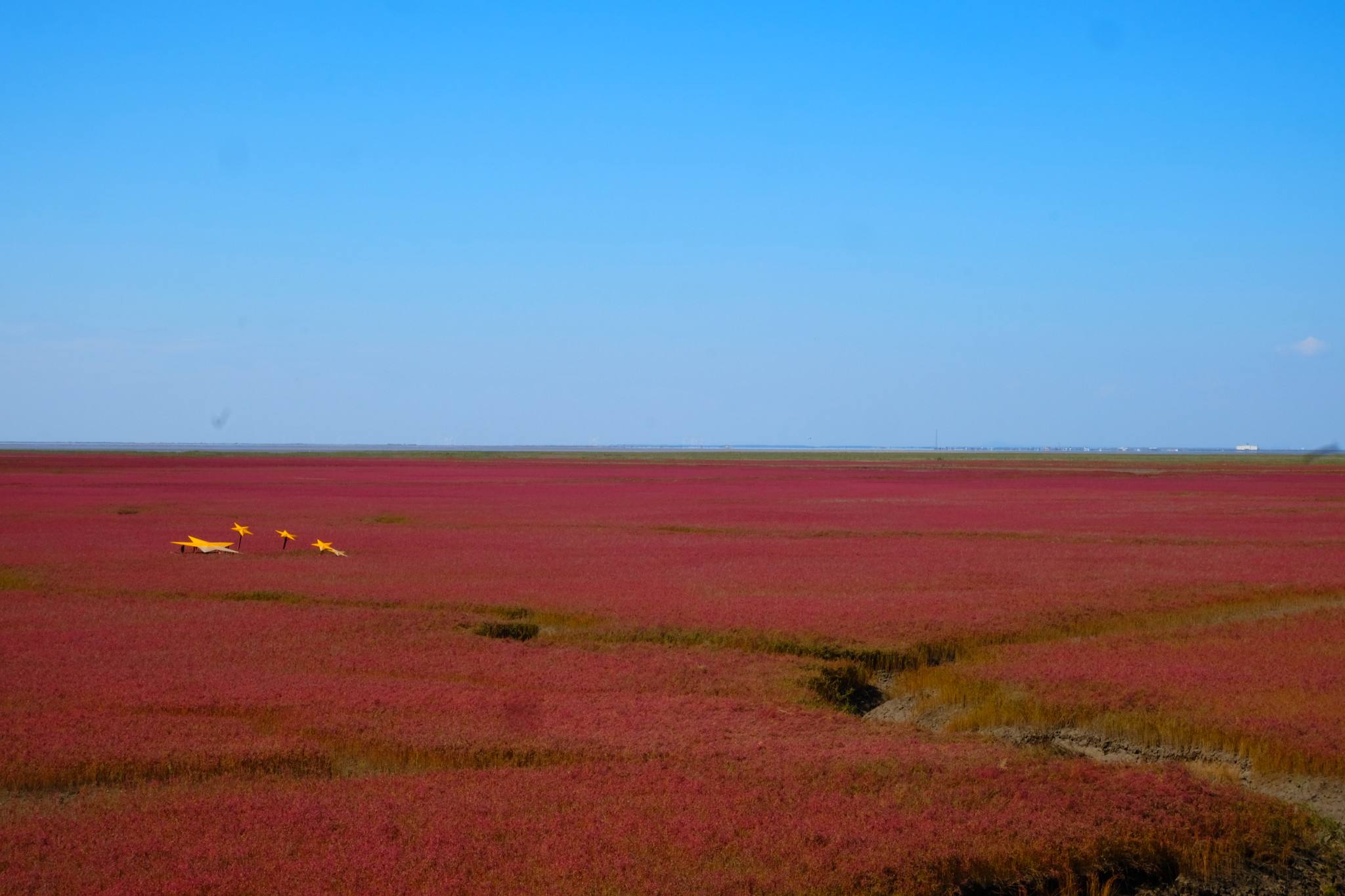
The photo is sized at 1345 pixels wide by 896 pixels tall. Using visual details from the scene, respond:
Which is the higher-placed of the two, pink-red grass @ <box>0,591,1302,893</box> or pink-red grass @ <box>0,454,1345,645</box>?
pink-red grass @ <box>0,454,1345,645</box>

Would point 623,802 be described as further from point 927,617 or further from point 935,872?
point 927,617

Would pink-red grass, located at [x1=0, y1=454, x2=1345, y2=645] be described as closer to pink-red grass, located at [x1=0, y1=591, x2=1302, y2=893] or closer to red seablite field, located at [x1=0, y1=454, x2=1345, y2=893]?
red seablite field, located at [x1=0, y1=454, x2=1345, y2=893]

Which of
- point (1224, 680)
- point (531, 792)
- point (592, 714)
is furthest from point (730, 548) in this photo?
point (531, 792)

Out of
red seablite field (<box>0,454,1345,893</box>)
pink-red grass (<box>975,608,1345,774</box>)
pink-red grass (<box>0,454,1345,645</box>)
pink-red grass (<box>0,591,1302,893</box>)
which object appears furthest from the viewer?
pink-red grass (<box>0,454,1345,645</box>)

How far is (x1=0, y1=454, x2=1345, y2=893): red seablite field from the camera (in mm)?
7445

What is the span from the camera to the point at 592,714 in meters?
11.0

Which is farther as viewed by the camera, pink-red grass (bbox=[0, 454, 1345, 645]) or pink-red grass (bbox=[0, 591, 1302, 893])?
pink-red grass (bbox=[0, 454, 1345, 645])

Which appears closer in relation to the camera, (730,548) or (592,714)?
(592,714)

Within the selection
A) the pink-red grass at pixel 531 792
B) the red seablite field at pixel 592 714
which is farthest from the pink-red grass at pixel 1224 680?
the pink-red grass at pixel 531 792

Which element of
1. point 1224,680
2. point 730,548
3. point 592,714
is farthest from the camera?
point 730,548

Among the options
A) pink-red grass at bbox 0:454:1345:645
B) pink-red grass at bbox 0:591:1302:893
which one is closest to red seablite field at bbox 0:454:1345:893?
pink-red grass at bbox 0:591:1302:893

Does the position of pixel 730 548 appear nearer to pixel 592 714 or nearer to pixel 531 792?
pixel 592 714

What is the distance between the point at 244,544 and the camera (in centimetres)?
2698

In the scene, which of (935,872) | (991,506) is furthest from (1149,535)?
(935,872)
